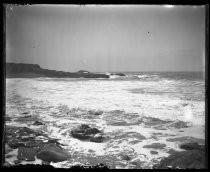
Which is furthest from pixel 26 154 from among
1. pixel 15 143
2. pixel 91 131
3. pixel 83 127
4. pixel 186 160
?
pixel 186 160

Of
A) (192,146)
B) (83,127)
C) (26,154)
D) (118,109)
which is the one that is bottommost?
(26,154)

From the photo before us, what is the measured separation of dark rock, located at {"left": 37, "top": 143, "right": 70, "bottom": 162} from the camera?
2.88 metres

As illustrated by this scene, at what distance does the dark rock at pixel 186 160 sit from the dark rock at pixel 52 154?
66.0 inches

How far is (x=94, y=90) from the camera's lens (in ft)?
11.1

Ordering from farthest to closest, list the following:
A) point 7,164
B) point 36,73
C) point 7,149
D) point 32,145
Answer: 1. point 36,73
2. point 32,145
3. point 7,149
4. point 7,164

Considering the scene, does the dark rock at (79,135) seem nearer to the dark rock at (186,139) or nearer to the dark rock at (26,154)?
the dark rock at (26,154)

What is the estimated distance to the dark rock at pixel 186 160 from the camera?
2.78m

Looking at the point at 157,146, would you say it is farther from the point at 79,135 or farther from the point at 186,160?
the point at 79,135

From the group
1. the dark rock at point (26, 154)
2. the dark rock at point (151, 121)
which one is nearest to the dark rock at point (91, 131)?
the dark rock at point (151, 121)

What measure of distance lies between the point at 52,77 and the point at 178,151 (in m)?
2.81

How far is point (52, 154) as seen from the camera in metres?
2.90

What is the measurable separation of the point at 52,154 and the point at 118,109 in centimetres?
145

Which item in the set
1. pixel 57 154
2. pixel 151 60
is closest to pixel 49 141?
pixel 57 154

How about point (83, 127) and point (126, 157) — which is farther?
point (83, 127)
